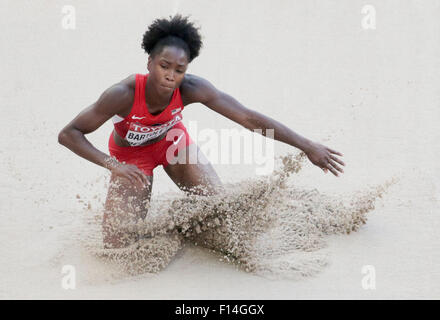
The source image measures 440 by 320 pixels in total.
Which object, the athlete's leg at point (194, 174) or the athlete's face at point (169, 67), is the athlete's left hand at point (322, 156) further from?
the athlete's face at point (169, 67)

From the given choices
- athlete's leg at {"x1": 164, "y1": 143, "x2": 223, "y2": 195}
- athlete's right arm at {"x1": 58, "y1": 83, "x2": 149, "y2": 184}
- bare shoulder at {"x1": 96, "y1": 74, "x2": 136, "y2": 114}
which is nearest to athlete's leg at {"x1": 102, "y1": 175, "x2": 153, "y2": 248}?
athlete's leg at {"x1": 164, "y1": 143, "x2": 223, "y2": 195}

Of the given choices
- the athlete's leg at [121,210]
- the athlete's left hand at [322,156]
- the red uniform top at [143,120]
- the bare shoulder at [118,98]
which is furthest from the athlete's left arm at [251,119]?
the athlete's leg at [121,210]

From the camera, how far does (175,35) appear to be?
3.53 m

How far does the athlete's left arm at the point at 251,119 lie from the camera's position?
3.64 metres

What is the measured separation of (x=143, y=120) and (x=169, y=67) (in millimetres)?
396

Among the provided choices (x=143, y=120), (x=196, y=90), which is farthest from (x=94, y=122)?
(x=196, y=90)

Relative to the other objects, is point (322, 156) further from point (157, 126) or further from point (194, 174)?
point (157, 126)

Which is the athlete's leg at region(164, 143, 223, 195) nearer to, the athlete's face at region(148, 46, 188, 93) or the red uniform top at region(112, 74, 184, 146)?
the red uniform top at region(112, 74, 184, 146)

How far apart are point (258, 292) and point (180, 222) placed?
2.22ft

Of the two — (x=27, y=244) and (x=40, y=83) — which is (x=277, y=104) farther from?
(x=27, y=244)

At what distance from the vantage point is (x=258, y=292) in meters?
3.23

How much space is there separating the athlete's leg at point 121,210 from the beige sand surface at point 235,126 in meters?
0.17

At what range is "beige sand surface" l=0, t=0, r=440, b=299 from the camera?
3375mm
